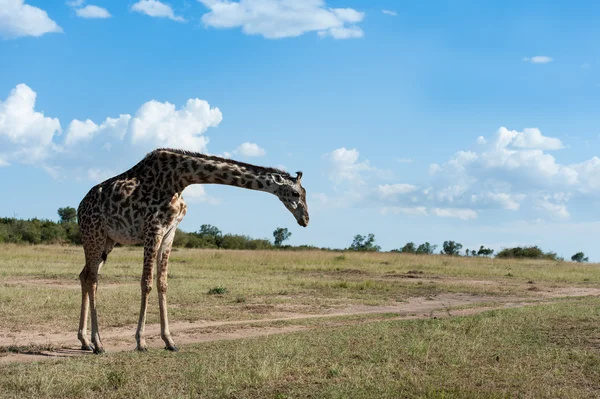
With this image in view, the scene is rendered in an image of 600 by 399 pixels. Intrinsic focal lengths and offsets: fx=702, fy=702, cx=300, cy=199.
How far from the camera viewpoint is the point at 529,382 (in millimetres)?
8062

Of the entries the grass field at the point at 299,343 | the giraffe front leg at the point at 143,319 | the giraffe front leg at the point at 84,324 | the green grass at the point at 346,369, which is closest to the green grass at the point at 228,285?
the grass field at the point at 299,343

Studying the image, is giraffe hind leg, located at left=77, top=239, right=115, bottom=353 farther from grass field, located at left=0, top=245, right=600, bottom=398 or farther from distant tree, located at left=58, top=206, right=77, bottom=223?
distant tree, located at left=58, top=206, right=77, bottom=223

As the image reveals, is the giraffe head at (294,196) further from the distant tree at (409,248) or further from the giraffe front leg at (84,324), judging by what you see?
the distant tree at (409,248)

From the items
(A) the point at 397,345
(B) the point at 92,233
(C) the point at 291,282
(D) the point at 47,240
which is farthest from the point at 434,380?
(D) the point at 47,240

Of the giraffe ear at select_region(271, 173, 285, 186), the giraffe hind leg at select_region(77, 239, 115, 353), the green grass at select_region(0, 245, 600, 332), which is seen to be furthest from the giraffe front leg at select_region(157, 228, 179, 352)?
the green grass at select_region(0, 245, 600, 332)

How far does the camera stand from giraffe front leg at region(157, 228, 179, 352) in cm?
1021

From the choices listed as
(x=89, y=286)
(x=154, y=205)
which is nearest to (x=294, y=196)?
(x=154, y=205)

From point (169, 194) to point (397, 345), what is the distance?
13.2ft

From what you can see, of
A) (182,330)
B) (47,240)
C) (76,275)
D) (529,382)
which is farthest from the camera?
(47,240)

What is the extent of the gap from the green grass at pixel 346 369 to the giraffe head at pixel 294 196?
1853 mm

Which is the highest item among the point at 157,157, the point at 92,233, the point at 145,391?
the point at 157,157

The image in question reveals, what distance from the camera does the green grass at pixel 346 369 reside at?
7613 mm

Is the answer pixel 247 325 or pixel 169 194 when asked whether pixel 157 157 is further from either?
pixel 247 325

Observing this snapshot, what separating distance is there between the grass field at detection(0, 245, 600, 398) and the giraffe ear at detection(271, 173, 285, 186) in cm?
233
